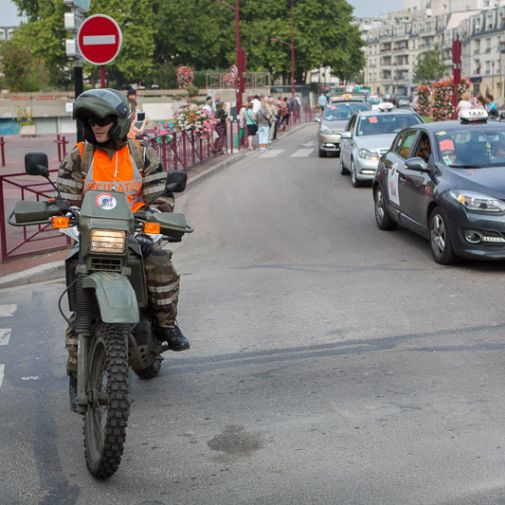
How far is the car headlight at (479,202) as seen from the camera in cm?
950

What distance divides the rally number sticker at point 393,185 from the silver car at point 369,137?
22.2ft

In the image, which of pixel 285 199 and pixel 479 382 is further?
pixel 285 199

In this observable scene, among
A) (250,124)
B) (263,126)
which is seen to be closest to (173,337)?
(250,124)

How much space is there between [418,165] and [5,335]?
16.1 feet

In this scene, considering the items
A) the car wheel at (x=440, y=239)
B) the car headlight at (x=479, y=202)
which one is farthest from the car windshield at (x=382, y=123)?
the car headlight at (x=479, y=202)

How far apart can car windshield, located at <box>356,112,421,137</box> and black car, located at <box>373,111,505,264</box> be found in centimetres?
819

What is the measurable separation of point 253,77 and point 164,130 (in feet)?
184

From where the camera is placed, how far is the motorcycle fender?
4245 mm

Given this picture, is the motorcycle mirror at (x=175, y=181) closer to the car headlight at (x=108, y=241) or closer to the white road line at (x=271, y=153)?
the car headlight at (x=108, y=241)

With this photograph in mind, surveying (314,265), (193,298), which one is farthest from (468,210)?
(193,298)

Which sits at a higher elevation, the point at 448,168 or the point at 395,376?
the point at 448,168

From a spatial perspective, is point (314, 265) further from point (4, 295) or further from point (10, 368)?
point (10, 368)

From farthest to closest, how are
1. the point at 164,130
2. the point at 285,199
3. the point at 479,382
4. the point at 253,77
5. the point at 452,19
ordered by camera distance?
the point at 452,19
the point at 253,77
the point at 164,130
the point at 285,199
the point at 479,382

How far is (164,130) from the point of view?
73.2 ft
